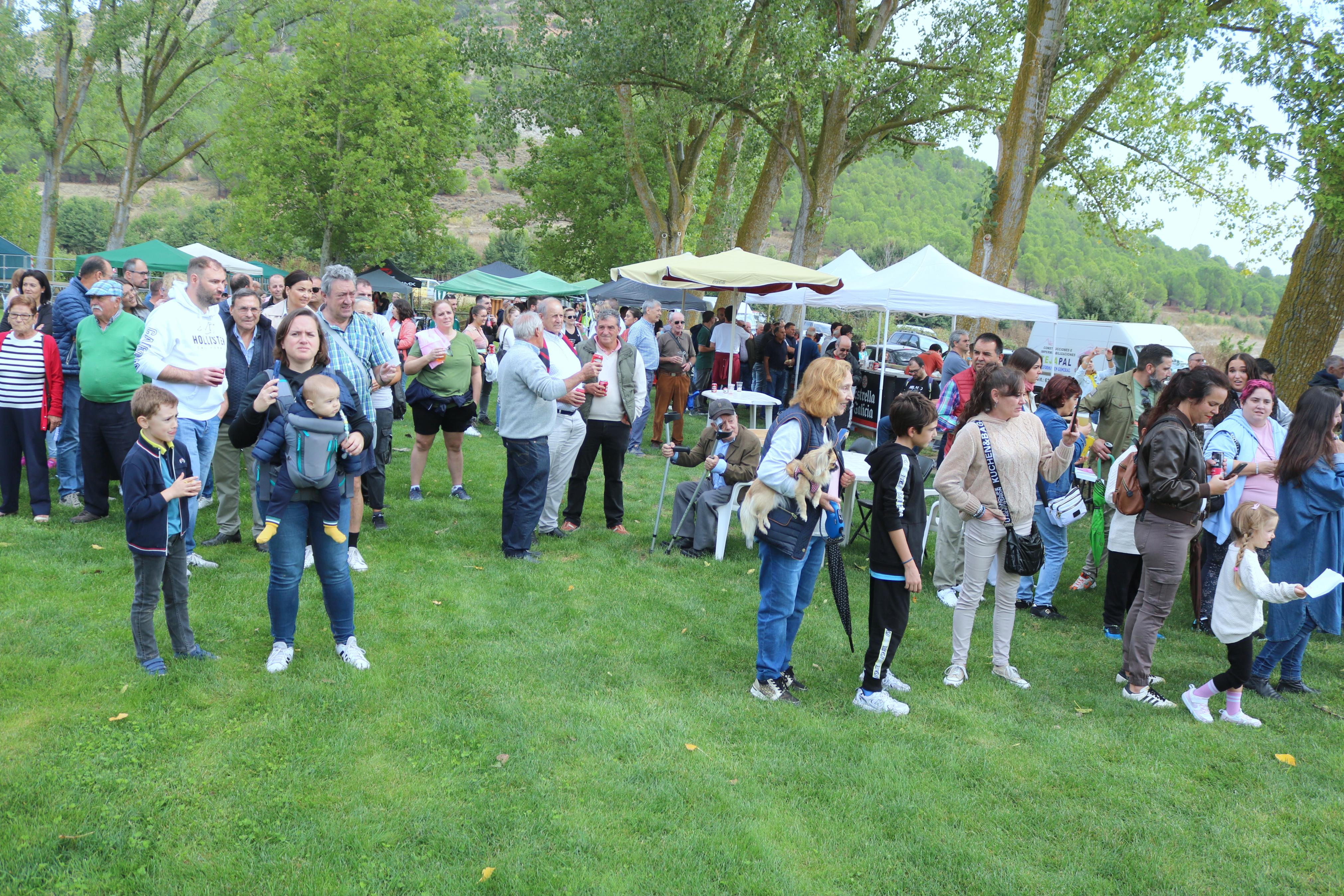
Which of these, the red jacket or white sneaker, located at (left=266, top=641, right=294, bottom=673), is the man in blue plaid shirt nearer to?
white sneaker, located at (left=266, top=641, right=294, bottom=673)

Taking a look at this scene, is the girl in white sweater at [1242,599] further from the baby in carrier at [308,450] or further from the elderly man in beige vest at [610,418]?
the baby in carrier at [308,450]

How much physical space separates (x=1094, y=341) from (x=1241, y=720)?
77.8 feet

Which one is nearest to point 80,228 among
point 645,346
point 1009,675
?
point 645,346

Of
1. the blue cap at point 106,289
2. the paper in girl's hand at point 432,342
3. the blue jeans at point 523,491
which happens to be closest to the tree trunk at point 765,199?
the paper in girl's hand at point 432,342

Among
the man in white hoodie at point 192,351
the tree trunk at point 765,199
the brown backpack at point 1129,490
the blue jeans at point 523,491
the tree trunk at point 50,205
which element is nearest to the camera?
the brown backpack at point 1129,490

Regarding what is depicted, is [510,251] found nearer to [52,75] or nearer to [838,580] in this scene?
[52,75]

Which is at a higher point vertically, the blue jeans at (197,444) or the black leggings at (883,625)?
the blue jeans at (197,444)

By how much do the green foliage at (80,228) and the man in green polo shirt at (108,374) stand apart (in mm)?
71599

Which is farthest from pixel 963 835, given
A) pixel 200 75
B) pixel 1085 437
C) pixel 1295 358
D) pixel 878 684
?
pixel 200 75

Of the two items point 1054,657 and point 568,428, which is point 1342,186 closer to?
point 1054,657

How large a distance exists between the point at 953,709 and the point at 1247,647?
1591mm

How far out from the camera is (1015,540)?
15.5 ft

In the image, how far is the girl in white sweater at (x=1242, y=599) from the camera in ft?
15.0

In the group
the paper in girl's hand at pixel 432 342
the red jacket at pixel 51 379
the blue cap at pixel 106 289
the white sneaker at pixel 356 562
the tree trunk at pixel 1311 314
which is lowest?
the white sneaker at pixel 356 562
